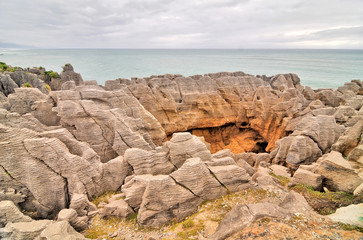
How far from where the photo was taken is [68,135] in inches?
595

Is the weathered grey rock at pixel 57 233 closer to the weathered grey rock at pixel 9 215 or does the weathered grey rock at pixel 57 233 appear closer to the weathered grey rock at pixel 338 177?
the weathered grey rock at pixel 9 215

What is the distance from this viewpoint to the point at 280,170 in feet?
58.4

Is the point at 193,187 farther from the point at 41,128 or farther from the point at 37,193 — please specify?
the point at 41,128

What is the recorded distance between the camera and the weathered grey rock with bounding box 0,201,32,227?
10.7 metres

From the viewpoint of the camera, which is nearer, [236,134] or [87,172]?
[87,172]

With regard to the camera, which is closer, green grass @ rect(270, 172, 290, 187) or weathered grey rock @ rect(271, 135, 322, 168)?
green grass @ rect(270, 172, 290, 187)

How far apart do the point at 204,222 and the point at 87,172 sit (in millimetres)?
8470

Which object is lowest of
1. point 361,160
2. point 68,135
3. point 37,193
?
point 37,193

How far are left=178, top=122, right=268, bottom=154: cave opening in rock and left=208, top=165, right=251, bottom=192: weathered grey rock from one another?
67.5ft

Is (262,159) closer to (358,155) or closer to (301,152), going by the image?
(301,152)

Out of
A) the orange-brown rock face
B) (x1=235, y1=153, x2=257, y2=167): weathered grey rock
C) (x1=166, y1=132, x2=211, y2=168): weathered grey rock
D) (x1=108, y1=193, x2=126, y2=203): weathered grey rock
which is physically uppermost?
(x1=166, y1=132, x2=211, y2=168): weathered grey rock

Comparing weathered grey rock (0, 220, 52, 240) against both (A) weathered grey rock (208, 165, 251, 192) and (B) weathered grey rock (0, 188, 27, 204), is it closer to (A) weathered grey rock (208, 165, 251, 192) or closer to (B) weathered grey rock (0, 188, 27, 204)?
(B) weathered grey rock (0, 188, 27, 204)

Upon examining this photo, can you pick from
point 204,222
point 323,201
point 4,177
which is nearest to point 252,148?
point 323,201

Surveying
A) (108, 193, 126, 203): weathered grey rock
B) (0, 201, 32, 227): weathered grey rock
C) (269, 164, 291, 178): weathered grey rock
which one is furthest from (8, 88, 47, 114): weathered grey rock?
(269, 164, 291, 178): weathered grey rock
